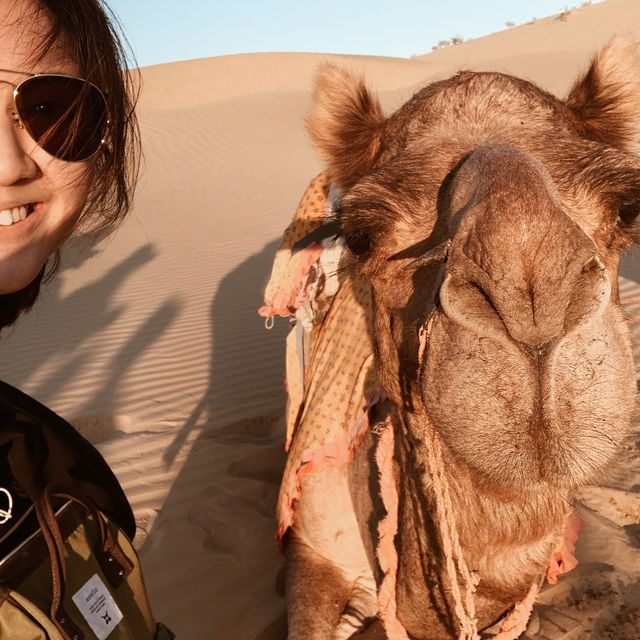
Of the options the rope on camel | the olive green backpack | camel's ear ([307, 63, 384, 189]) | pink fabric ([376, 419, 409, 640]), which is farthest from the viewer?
camel's ear ([307, 63, 384, 189])

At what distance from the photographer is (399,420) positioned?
7.07 ft

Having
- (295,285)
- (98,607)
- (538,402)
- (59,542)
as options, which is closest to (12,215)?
(59,542)

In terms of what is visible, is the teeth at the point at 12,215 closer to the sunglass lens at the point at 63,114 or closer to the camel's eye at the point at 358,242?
the sunglass lens at the point at 63,114

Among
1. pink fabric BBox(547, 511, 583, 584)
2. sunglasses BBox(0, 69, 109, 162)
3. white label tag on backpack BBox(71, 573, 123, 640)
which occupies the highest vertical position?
sunglasses BBox(0, 69, 109, 162)

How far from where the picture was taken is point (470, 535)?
197cm

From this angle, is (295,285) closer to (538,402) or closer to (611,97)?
(611,97)

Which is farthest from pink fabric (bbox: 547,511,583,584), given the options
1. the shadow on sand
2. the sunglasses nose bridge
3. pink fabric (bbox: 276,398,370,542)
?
the sunglasses nose bridge

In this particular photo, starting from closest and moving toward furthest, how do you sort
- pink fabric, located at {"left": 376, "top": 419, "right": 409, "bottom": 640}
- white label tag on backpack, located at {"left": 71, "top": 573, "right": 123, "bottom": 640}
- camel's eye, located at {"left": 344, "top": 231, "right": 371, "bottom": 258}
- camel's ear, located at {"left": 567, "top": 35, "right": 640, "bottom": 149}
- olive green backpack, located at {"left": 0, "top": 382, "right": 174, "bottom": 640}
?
olive green backpack, located at {"left": 0, "top": 382, "right": 174, "bottom": 640}
white label tag on backpack, located at {"left": 71, "top": 573, "right": 123, "bottom": 640}
camel's eye, located at {"left": 344, "top": 231, "right": 371, "bottom": 258}
pink fabric, located at {"left": 376, "top": 419, "right": 409, "bottom": 640}
camel's ear, located at {"left": 567, "top": 35, "right": 640, "bottom": 149}

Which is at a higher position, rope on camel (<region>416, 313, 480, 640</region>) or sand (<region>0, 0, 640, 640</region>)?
rope on camel (<region>416, 313, 480, 640</region>)

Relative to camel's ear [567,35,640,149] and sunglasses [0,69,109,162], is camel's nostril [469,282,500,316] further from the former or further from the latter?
camel's ear [567,35,640,149]

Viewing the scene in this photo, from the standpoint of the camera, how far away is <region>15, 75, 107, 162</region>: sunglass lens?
1297 mm

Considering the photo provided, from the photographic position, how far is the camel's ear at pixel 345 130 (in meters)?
2.64

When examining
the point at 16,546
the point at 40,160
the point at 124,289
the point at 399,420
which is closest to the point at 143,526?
the point at 399,420

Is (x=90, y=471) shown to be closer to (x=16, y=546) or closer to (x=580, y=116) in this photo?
(x=16, y=546)
